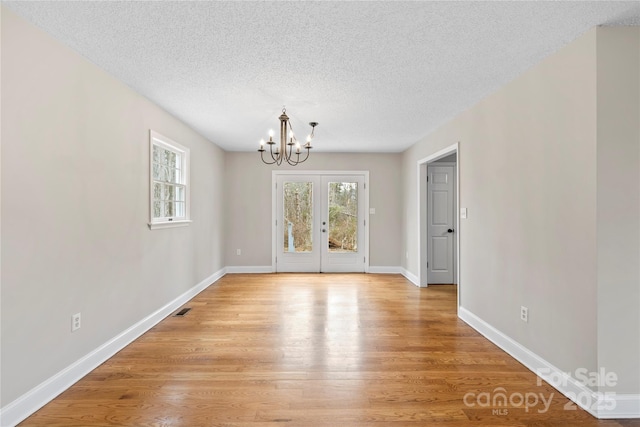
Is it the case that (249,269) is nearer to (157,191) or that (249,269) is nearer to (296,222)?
(296,222)

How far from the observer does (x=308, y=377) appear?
2.40 m

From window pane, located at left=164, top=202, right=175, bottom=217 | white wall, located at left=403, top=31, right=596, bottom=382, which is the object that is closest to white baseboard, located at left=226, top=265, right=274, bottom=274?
window pane, located at left=164, top=202, right=175, bottom=217

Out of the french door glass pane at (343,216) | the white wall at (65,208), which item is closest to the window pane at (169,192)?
the white wall at (65,208)

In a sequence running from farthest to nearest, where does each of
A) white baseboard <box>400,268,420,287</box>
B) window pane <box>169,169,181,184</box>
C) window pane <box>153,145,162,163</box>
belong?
white baseboard <box>400,268,420,287</box> < window pane <box>169,169,181,184</box> < window pane <box>153,145,162,163</box>

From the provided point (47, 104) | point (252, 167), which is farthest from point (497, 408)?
point (252, 167)

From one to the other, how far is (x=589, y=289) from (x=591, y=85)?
1.26 m

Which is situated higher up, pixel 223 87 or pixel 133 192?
pixel 223 87

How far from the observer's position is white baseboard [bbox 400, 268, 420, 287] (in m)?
5.42

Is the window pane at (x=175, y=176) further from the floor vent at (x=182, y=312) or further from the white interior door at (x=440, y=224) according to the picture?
the white interior door at (x=440, y=224)

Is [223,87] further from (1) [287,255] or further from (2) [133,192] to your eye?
(1) [287,255]

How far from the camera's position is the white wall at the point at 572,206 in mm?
1977

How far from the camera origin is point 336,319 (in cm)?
368

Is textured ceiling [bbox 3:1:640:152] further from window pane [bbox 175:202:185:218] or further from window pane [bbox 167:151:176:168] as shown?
window pane [bbox 175:202:185:218]

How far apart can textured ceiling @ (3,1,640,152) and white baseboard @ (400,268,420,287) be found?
2930mm
